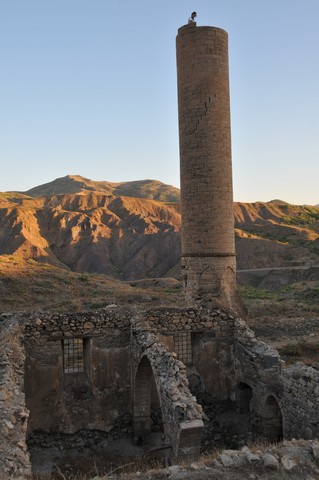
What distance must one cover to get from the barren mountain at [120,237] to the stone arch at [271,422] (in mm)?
40685

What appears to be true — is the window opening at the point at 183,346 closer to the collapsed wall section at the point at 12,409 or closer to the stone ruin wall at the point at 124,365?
the stone ruin wall at the point at 124,365

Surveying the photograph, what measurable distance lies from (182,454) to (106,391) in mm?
4528

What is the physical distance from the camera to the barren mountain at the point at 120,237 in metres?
53.7

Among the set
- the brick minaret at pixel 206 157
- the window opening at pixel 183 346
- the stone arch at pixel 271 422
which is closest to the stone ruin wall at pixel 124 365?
the stone arch at pixel 271 422

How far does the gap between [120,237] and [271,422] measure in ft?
176

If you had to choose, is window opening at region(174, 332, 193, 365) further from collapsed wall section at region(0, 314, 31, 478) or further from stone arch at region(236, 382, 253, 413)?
collapsed wall section at region(0, 314, 31, 478)

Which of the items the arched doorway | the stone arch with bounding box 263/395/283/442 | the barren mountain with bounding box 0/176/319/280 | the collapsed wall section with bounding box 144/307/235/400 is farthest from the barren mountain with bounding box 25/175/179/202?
the stone arch with bounding box 263/395/283/442

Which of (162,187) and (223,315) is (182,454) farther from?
(162,187)

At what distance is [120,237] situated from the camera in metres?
62.8

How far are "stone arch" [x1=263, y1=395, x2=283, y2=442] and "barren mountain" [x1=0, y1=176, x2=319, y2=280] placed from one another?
4069 cm

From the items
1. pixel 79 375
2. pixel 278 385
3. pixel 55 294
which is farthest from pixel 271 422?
pixel 55 294

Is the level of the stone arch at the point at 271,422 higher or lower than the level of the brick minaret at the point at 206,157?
lower

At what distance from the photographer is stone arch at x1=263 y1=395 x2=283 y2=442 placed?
984 centimetres

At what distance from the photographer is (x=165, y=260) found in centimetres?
5962
